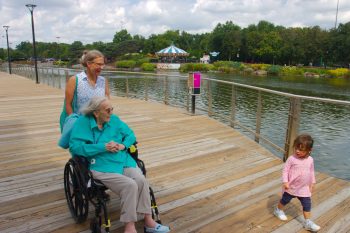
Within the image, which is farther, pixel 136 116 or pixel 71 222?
pixel 136 116

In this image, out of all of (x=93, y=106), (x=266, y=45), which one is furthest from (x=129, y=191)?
(x=266, y=45)

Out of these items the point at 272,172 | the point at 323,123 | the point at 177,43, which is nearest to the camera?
the point at 272,172

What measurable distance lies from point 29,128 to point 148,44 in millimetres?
102790

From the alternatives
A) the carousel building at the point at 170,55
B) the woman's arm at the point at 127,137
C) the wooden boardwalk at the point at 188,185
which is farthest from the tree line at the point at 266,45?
the woman's arm at the point at 127,137

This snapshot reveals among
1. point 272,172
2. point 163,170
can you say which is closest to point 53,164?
point 163,170

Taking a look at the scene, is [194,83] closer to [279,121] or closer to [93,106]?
[93,106]

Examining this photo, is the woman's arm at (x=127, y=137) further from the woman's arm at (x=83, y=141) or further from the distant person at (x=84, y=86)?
the distant person at (x=84, y=86)

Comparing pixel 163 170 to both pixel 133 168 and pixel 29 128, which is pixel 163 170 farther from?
pixel 29 128

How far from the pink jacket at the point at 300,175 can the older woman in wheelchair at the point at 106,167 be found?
119cm

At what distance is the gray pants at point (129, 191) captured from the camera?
2.45m

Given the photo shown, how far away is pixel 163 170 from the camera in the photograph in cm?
412

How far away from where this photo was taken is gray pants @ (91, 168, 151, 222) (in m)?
2.45

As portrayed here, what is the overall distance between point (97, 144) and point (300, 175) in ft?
5.75

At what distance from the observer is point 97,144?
2580 mm
